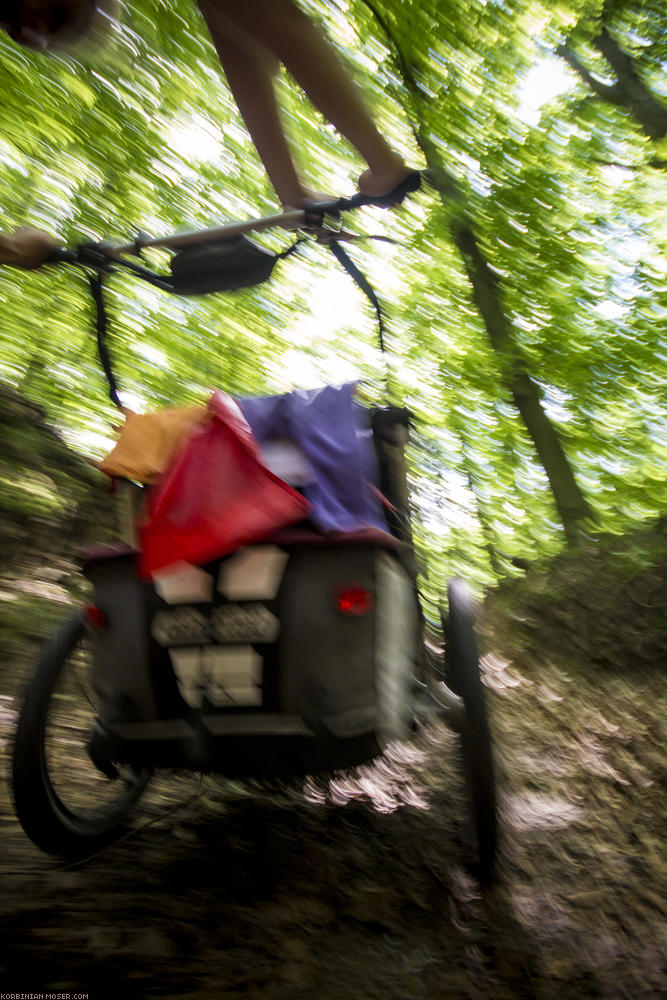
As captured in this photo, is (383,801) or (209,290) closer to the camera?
(209,290)

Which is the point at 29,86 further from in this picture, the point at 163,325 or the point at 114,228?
the point at 163,325

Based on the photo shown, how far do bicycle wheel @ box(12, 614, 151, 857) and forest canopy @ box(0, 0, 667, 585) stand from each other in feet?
9.13

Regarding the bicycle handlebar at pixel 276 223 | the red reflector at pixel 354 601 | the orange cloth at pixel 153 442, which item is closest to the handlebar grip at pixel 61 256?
the bicycle handlebar at pixel 276 223

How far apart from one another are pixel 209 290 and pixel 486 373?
3905mm

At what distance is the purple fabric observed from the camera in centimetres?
161

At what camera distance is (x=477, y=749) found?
1657 mm

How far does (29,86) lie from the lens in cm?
442

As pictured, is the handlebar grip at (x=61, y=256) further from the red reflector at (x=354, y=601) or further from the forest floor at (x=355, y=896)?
the forest floor at (x=355, y=896)

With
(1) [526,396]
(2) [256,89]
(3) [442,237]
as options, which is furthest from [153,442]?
(1) [526,396]

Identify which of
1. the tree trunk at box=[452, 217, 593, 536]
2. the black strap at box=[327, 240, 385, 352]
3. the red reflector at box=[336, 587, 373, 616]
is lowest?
the red reflector at box=[336, 587, 373, 616]

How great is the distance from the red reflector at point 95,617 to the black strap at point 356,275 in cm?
117

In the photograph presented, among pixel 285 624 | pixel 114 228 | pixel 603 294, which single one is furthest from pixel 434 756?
pixel 114 228

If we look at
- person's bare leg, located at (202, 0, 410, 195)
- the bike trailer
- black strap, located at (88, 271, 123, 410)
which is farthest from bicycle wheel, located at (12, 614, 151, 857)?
person's bare leg, located at (202, 0, 410, 195)

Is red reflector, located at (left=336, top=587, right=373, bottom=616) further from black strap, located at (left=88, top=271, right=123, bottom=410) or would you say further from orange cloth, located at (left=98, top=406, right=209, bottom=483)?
black strap, located at (left=88, top=271, right=123, bottom=410)
